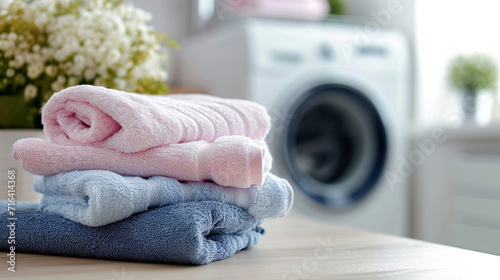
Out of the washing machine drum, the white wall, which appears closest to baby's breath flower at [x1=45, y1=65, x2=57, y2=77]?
the washing machine drum

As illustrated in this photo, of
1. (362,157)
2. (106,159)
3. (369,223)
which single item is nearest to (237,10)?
(362,157)

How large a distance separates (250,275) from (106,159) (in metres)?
0.20

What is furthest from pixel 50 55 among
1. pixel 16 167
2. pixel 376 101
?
pixel 376 101

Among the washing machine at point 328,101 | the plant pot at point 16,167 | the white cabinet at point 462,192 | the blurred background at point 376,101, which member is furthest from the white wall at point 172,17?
the plant pot at point 16,167

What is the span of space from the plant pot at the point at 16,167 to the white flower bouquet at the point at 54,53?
0.24 ft

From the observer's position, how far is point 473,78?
7.58 feet

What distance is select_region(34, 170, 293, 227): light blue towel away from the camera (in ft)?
1.76

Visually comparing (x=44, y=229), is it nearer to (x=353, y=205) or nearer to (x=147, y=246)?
(x=147, y=246)

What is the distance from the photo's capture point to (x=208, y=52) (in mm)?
2314

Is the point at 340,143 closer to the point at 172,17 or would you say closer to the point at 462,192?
the point at 462,192

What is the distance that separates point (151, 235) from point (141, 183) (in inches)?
2.1

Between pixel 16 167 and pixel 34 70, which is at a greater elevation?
pixel 34 70

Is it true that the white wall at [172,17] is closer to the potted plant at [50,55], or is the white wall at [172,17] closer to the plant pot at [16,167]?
the potted plant at [50,55]

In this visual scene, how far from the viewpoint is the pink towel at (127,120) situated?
57 cm
